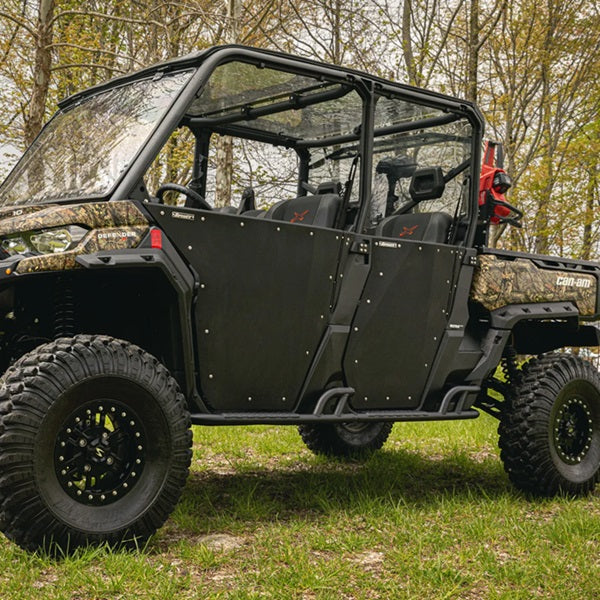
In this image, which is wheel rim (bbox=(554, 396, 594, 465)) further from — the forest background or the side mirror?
the forest background

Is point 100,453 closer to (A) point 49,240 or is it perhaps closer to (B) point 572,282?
(A) point 49,240

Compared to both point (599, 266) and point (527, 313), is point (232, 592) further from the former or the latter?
point (599, 266)

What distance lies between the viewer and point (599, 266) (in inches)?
263

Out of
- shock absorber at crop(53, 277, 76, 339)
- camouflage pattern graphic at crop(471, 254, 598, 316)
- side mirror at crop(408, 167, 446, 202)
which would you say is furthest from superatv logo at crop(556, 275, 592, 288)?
shock absorber at crop(53, 277, 76, 339)

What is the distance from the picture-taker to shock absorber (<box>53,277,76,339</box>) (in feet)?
14.0

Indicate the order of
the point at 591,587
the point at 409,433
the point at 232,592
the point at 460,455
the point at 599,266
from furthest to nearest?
the point at 409,433 < the point at 460,455 < the point at 599,266 < the point at 591,587 < the point at 232,592

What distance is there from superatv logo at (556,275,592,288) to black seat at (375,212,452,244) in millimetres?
1014

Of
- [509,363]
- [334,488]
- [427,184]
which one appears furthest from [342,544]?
[427,184]

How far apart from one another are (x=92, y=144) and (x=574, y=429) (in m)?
3.73

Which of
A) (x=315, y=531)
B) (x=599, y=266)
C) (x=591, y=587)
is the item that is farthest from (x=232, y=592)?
(x=599, y=266)

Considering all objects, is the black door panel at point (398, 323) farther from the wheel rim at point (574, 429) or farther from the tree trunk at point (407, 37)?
the tree trunk at point (407, 37)

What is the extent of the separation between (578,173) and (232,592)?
17025 millimetres

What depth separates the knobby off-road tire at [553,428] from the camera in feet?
19.1

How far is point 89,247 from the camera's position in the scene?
3980 mm
